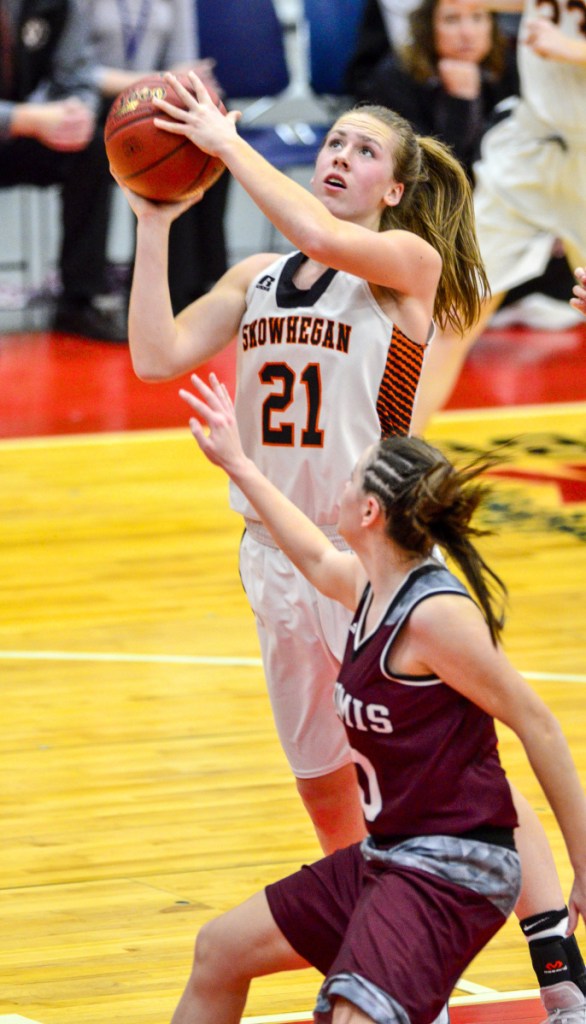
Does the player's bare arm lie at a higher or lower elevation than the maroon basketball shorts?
higher

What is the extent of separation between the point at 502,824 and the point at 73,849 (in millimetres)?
1735

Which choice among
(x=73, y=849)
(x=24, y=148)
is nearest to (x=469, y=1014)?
(x=73, y=849)

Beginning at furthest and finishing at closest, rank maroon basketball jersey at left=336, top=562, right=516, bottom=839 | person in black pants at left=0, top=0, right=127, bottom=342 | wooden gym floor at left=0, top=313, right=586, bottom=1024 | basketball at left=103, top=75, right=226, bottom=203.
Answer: person in black pants at left=0, top=0, right=127, bottom=342
wooden gym floor at left=0, top=313, right=586, bottom=1024
basketball at left=103, top=75, right=226, bottom=203
maroon basketball jersey at left=336, top=562, right=516, bottom=839

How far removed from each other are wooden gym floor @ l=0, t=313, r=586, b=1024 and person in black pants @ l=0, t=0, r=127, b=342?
1.49m

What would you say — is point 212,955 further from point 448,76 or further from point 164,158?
point 448,76

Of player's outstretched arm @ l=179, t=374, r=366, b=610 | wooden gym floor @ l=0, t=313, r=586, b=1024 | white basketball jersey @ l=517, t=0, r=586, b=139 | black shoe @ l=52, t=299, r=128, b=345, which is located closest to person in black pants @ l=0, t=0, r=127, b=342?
black shoe @ l=52, t=299, r=128, b=345

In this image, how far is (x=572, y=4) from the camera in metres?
8.64

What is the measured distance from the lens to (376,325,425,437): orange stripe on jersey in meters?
3.57

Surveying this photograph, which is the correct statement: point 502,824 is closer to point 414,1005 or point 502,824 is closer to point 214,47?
point 414,1005

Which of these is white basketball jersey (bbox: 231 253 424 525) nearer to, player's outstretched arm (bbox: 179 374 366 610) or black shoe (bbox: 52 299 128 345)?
player's outstretched arm (bbox: 179 374 366 610)

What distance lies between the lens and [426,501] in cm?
296

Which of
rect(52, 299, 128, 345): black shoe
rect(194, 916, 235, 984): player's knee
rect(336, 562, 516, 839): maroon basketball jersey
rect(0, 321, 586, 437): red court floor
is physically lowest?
rect(52, 299, 128, 345): black shoe

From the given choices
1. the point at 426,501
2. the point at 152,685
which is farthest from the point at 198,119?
the point at 152,685

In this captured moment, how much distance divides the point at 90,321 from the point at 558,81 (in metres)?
3.38
